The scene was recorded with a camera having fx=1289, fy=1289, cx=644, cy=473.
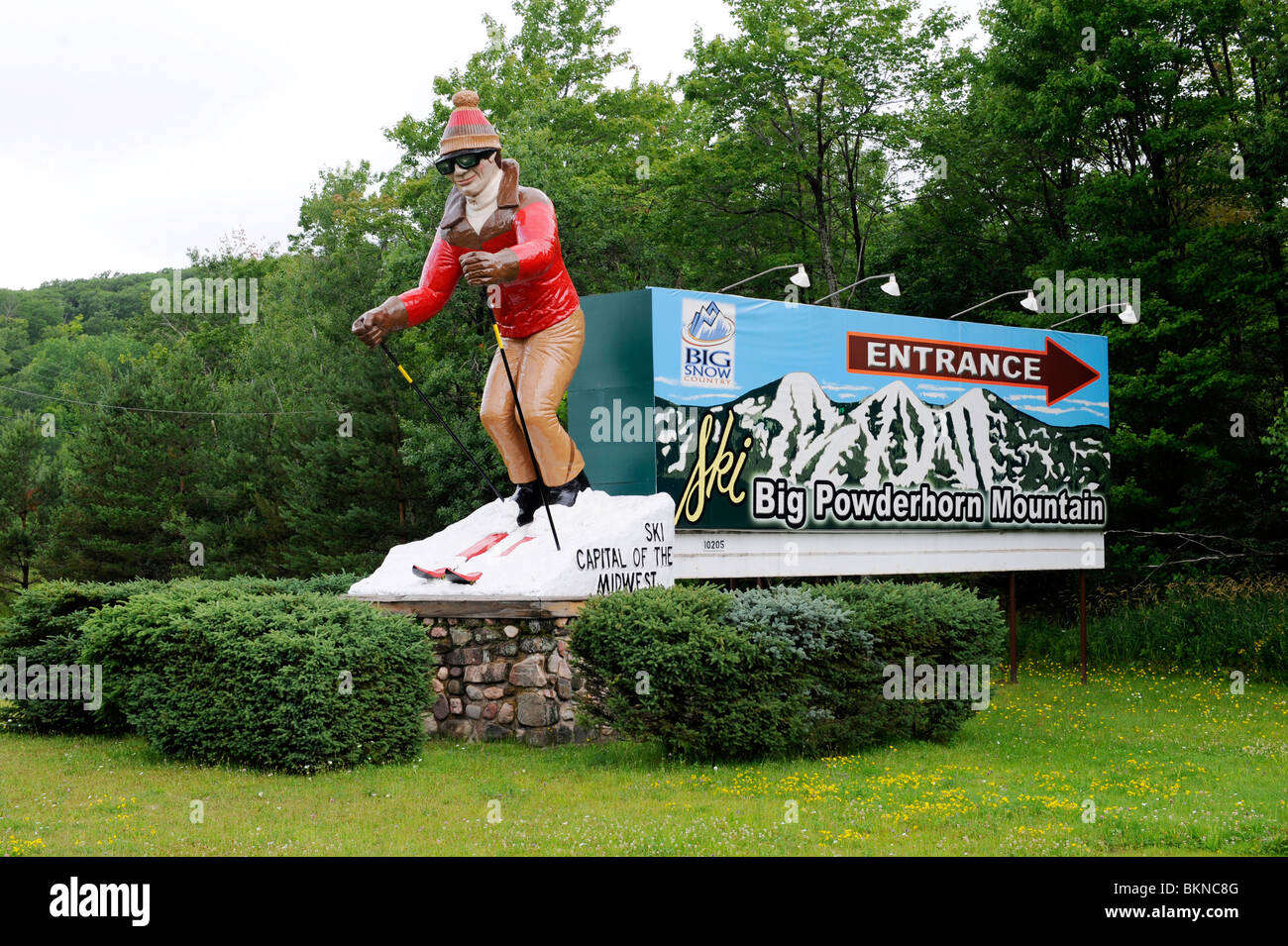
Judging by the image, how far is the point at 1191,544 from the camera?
2656 centimetres

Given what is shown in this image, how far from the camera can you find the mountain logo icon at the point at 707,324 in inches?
574

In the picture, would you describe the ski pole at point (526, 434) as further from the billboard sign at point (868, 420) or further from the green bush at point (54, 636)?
the green bush at point (54, 636)

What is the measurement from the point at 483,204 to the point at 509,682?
198 inches

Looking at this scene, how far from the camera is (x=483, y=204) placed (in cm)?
→ 1372

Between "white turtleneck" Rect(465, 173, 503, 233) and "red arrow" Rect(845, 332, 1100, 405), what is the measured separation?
5.20m

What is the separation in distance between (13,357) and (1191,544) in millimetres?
60118

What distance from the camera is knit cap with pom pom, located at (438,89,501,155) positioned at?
13.4m

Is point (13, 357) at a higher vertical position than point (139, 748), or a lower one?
higher

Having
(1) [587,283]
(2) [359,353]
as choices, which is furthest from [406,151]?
(1) [587,283]

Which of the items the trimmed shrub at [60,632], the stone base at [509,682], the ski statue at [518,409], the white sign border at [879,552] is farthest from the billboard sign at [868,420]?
the trimmed shrub at [60,632]

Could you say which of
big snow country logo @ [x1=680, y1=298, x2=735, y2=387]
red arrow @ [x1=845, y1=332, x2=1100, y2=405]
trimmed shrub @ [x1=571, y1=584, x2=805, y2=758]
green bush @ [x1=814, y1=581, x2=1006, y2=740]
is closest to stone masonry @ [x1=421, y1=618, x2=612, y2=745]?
trimmed shrub @ [x1=571, y1=584, x2=805, y2=758]

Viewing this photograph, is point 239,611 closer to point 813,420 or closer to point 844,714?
point 844,714

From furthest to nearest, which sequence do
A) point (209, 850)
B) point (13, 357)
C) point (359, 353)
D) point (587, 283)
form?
point (13, 357)
point (359, 353)
point (587, 283)
point (209, 850)

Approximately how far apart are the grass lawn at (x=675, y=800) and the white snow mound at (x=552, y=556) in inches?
62.2
